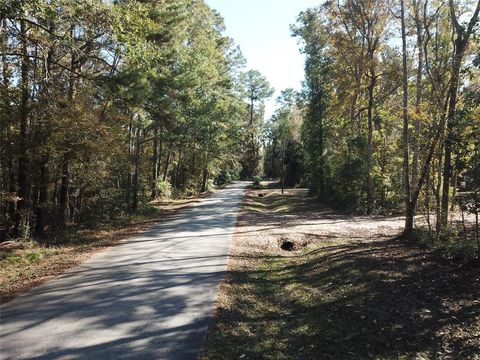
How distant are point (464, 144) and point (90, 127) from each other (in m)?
11.1

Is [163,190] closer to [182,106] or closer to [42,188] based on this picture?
[182,106]

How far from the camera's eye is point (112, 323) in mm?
5688

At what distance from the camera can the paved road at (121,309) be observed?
4.91 m

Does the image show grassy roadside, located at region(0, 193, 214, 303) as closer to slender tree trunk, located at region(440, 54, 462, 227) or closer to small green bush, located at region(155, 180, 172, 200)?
slender tree trunk, located at region(440, 54, 462, 227)

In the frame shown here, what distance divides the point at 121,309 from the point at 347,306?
13.4ft

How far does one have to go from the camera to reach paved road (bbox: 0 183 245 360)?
4914 mm

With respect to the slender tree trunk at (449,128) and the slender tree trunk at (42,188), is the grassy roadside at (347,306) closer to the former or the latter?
the slender tree trunk at (449,128)

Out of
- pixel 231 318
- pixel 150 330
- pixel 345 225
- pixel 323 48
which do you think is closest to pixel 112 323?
pixel 150 330

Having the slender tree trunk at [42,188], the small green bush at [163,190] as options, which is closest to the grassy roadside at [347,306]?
the slender tree trunk at [42,188]

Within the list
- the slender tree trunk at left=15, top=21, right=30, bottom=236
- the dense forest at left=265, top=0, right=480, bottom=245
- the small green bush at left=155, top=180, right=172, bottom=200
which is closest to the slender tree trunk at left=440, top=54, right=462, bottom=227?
the dense forest at left=265, top=0, right=480, bottom=245

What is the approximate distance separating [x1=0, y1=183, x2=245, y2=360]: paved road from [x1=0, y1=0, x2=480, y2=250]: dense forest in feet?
15.2

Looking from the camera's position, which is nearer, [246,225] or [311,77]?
[246,225]

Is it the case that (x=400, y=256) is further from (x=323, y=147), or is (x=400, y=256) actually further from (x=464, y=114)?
(x=323, y=147)

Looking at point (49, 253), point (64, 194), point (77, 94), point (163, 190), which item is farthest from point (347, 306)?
point (163, 190)
